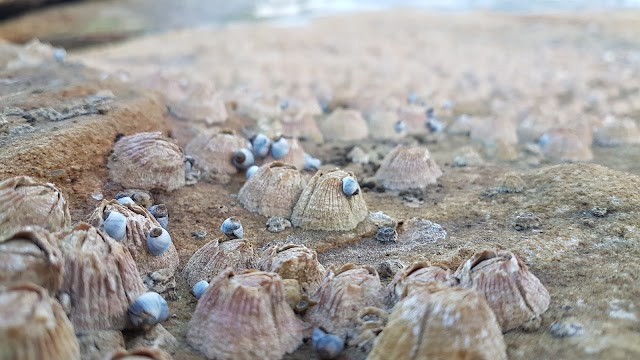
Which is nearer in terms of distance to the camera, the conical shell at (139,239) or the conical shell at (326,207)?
the conical shell at (139,239)

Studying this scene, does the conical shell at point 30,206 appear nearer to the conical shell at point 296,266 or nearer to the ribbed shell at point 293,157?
the conical shell at point 296,266

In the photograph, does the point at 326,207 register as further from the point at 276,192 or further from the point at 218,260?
the point at 218,260

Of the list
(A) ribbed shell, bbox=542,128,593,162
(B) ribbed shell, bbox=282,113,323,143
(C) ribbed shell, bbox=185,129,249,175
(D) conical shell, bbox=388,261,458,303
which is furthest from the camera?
(B) ribbed shell, bbox=282,113,323,143

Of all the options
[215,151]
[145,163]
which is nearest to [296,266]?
[145,163]

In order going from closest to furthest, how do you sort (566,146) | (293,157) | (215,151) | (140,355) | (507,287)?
(140,355), (507,287), (215,151), (293,157), (566,146)

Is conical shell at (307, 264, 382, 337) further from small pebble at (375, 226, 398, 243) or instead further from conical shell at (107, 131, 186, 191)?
conical shell at (107, 131, 186, 191)


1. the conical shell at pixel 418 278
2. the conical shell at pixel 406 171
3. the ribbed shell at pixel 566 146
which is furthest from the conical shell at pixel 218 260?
the ribbed shell at pixel 566 146

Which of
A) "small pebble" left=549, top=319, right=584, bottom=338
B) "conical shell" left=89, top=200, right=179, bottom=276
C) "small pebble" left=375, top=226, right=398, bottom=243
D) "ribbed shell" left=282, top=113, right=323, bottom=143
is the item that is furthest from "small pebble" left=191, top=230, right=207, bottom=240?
"ribbed shell" left=282, top=113, right=323, bottom=143
